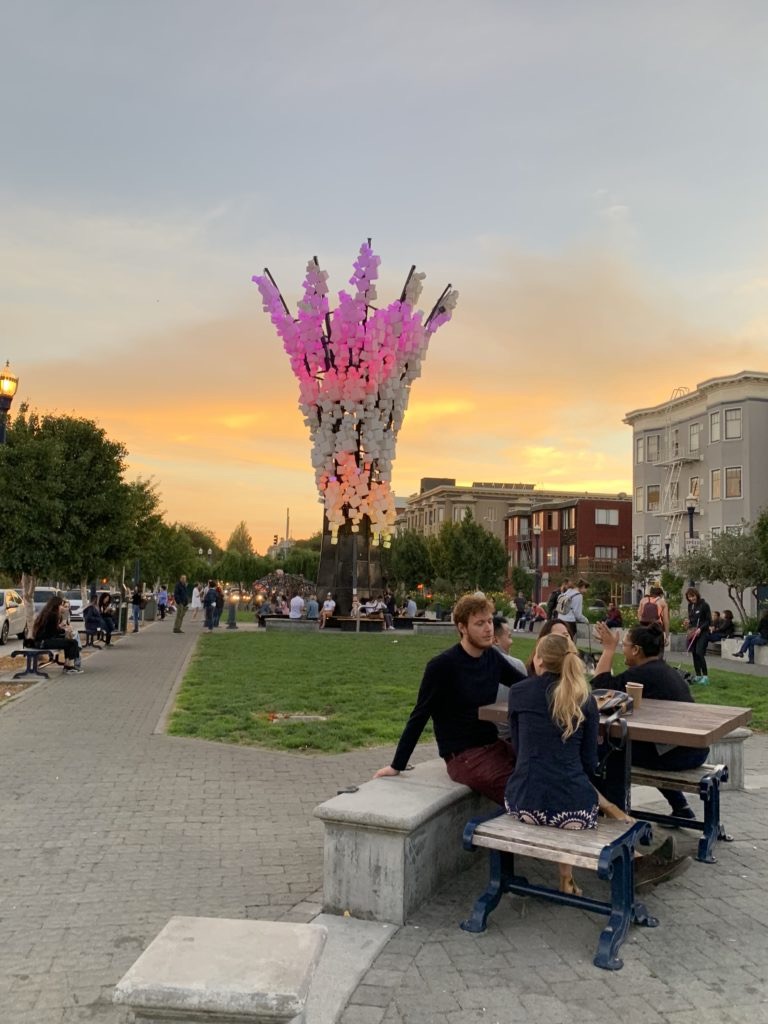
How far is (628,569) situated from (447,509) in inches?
1934

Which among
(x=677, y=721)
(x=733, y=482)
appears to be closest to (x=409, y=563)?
(x=733, y=482)

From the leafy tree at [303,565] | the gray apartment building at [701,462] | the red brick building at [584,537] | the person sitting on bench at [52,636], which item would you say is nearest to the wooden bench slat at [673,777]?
the person sitting on bench at [52,636]

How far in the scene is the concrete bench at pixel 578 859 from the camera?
13.5 ft

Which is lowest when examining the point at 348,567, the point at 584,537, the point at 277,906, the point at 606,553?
the point at 277,906

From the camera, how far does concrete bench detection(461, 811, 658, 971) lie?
412cm

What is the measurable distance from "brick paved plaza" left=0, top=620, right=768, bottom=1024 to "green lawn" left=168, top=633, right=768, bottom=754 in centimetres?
124

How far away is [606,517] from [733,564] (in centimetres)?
4590

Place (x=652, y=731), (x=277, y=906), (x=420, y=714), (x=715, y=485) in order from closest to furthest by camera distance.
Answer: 1. (x=277, y=906)
2. (x=652, y=731)
3. (x=420, y=714)
4. (x=715, y=485)

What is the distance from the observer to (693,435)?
55219 mm

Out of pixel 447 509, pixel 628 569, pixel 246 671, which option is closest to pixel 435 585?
pixel 628 569

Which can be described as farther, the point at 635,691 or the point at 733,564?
the point at 733,564

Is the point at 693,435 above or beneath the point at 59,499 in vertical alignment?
above

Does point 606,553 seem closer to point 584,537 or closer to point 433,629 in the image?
point 584,537

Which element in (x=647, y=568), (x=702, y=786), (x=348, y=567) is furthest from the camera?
(x=647, y=568)
